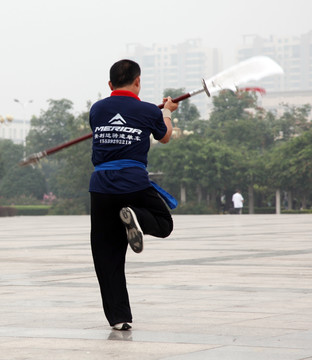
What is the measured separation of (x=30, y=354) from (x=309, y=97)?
17039 cm

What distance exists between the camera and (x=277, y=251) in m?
13.9

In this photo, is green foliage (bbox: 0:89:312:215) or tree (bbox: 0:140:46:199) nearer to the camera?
green foliage (bbox: 0:89:312:215)

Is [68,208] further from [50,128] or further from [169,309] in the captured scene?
[169,309]

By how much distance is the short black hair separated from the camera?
19.7ft

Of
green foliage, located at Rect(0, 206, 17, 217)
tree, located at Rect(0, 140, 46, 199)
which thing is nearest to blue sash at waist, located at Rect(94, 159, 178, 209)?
green foliage, located at Rect(0, 206, 17, 217)

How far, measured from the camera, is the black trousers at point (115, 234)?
5832 millimetres

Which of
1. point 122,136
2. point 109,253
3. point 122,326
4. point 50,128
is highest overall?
point 50,128

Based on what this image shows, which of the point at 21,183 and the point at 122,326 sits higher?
the point at 21,183

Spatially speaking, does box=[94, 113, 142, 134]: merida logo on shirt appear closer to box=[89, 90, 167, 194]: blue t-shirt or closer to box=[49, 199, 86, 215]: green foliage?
box=[89, 90, 167, 194]: blue t-shirt

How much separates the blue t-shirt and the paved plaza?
981mm

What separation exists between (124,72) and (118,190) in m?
0.84

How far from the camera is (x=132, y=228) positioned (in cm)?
559

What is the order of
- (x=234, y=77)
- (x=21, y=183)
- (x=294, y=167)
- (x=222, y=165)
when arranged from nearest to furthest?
(x=234, y=77) < (x=294, y=167) < (x=222, y=165) < (x=21, y=183)

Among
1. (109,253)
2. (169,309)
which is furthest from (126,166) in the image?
(169,309)
